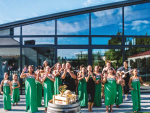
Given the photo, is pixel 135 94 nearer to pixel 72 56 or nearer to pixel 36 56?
pixel 72 56

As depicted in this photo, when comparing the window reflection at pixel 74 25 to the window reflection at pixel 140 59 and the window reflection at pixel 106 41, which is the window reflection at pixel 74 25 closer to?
the window reflection at pixel 106 41

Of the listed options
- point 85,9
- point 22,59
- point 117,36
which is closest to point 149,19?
point 117,36

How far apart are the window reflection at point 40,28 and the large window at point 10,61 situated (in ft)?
3.68

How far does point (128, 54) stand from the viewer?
8.17m

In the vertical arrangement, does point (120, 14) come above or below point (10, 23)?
above

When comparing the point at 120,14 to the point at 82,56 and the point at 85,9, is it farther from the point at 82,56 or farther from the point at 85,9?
the point at 82,56

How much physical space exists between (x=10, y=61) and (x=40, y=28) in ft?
7.67

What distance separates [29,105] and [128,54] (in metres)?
5.71

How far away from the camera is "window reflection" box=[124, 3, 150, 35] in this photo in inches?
323

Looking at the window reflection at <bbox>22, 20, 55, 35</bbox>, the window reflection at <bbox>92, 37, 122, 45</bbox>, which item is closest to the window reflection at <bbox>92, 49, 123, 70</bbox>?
the window reflection at <bbox>92, 37, 122, 45</bbox>

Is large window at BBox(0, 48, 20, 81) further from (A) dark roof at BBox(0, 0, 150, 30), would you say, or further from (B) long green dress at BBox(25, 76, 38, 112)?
(B) long green dress at BBox(25, 76, 38, 112)

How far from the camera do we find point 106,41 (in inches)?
320

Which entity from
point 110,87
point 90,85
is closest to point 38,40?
point 90,85

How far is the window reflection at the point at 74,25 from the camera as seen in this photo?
8.05 metres
